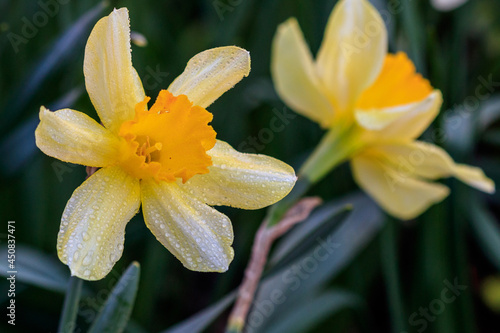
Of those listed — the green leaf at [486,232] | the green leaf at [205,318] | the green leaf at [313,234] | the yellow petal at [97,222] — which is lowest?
the green leaf at [486,232]

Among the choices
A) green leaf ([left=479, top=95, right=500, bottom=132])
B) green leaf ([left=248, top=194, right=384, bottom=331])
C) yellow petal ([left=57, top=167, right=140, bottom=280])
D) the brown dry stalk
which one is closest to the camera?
yellow petal ([left=57, top=167, right=140, bottom=280])

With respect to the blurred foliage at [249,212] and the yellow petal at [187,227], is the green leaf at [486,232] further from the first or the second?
the yellow petal at [187,227]

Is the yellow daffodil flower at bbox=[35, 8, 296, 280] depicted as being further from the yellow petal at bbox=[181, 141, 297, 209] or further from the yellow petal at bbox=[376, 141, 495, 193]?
the yellow petal at bbox=[376, 141, 495, 193]

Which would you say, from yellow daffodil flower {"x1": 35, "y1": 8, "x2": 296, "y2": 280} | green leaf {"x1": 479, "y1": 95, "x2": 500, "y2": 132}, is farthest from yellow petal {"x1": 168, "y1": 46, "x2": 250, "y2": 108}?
green leaf {"x1": 479, "y1": 95, "x2": 500, "y2": 132}

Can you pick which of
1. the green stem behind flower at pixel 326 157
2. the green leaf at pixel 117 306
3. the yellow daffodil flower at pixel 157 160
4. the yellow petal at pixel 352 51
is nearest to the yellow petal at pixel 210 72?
the yellow daffodil flower at pixel 157 160

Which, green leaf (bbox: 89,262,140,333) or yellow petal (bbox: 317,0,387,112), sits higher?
green leaf (bbox: 89,262,140,333)

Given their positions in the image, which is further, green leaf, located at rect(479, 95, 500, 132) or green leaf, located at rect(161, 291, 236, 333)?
green leaf, located at rect(479, 95, 500, 132)

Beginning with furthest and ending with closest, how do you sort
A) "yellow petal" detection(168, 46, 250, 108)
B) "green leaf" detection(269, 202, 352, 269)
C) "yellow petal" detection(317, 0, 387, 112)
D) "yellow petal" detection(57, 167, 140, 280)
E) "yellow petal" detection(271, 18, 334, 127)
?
"yellow petal" detection(271, 18, 334, 127) → "yellow petal" detection(317, 0, 387, 112) → "green leaf" detection(269, 202, 352, 269) → "yellow petal" detection(168, 46, 250, 108) → "yellow petal" detection(57, 167, 140, 280)
